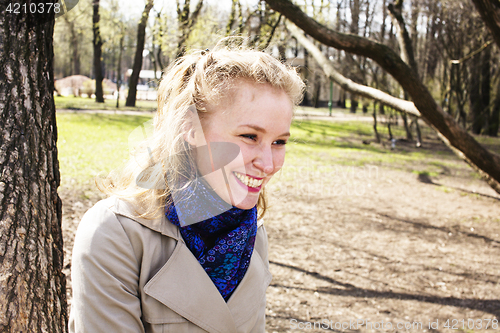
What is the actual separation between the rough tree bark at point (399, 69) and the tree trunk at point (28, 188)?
2.58 m

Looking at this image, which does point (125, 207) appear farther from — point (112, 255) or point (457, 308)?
point (457, 308)

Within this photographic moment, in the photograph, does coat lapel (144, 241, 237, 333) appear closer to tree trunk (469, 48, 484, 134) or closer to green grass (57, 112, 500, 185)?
green grass (57, 112, 500, 185)

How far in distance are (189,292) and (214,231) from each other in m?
0.24

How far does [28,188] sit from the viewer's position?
175cm

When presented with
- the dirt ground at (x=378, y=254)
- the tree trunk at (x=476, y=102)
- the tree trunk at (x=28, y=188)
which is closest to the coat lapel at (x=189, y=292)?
the tree trunk at (x=28, y=188)

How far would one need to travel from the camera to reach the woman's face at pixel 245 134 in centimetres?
145

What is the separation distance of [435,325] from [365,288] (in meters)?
0.80

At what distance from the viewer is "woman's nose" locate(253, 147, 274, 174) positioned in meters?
1.48

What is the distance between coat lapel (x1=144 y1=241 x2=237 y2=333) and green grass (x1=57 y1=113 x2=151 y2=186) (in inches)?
147

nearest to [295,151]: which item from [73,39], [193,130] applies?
[193,130]

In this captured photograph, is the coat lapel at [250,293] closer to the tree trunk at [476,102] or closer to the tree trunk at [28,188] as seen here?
the tree trunk at [28,188]

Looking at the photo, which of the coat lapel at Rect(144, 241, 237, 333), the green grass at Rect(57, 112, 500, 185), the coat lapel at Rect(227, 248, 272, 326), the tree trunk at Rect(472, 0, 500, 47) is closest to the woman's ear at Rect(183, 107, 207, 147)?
the coat lapel at Rect(144, 241, 237, 333)

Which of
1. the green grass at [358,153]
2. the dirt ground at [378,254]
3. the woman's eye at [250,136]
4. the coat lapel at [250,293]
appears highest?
the woman's eye at [250,136]

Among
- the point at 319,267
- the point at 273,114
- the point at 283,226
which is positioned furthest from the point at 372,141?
the point at 273,114
